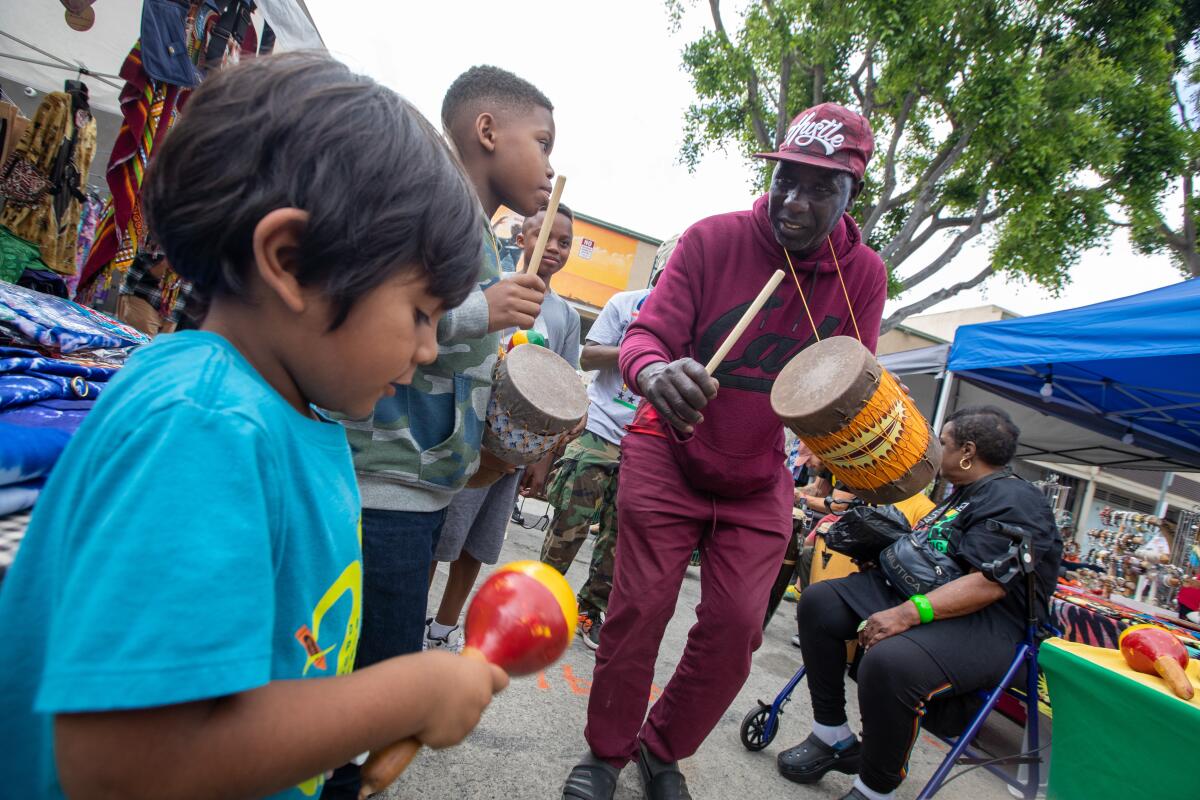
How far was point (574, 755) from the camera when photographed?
7.84ft

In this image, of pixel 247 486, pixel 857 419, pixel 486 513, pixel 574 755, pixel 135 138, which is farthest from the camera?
pixel 135 138

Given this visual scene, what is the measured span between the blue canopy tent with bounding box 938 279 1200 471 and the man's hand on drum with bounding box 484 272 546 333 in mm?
3914

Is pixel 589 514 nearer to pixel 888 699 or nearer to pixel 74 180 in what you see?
pixel 888 699

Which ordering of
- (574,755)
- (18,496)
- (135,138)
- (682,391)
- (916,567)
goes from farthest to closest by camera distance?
1. (135,138)
2. (916,567)
3. (574,755)
4. (682,391)
5. (18,496)

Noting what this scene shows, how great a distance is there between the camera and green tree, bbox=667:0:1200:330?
31.4 ft

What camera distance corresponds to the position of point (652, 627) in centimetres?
215

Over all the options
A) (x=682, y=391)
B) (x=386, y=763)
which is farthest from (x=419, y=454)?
(x=386, y=763)

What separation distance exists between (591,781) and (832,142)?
2.10 m

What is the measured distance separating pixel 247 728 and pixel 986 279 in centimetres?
1421

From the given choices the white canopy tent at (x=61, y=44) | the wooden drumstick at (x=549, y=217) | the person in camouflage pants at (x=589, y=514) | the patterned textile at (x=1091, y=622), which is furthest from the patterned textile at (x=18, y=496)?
the white canopy tent at (x=61, y=44)

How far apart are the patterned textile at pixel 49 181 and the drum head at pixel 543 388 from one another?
3621 mm

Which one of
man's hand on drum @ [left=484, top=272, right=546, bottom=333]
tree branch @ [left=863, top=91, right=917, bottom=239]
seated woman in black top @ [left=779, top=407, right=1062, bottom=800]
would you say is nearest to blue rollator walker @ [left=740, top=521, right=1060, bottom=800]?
seated woman in black top @ [left=779, top=407, right=1062, bottom=800]

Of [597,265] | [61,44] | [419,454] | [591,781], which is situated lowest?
[591,781]

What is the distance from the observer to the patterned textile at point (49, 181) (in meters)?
3.85
